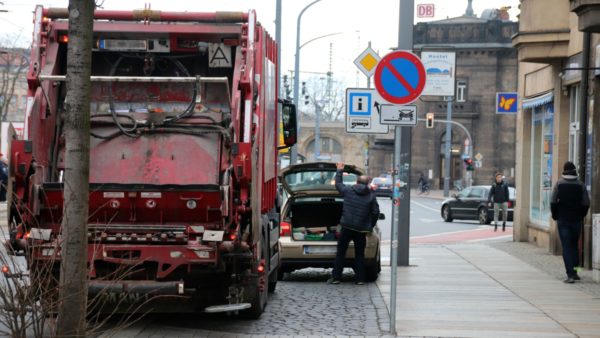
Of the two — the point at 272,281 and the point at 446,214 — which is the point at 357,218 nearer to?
the point at 272,281

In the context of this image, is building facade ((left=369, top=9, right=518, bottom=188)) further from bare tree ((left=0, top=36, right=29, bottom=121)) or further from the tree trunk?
the tree trunk

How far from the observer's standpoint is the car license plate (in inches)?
661

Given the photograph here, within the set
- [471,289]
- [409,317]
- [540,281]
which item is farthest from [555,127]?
[409,317]

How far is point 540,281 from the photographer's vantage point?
1667 cm

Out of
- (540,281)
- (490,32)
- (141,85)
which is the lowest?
(540,281)

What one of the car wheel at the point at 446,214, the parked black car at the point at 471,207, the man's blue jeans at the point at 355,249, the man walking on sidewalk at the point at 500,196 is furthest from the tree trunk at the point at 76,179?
the car wheel at the point at 446,214

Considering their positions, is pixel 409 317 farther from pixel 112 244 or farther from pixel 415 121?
pixel 112 244

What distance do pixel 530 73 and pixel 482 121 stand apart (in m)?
63.6

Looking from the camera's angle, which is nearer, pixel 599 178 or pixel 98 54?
pixel 98 54

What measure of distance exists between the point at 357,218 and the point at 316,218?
1969mm

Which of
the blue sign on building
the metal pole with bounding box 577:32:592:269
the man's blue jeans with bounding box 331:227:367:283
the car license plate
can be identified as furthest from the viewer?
the blue sign on building

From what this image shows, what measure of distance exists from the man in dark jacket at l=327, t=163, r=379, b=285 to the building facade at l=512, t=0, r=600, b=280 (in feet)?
12.6

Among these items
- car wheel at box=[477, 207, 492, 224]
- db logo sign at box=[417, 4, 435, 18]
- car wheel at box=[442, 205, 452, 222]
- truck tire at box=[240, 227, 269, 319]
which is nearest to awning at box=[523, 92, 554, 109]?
db logo sign at box=[417, 4, 435, 18]

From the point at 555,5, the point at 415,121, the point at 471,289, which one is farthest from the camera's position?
the point at 555,5
